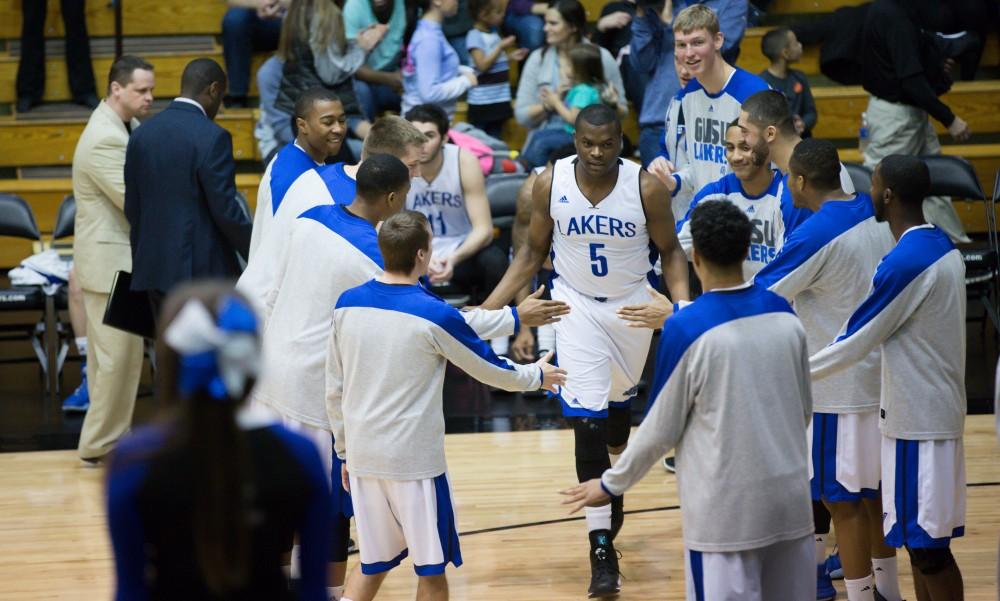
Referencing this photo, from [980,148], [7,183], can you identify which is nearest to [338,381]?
[7,183]

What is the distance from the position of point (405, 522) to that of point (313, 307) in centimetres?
88

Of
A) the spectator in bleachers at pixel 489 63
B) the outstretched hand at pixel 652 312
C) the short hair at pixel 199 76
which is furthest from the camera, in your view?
the spectator in bleachers at pixel 489 63

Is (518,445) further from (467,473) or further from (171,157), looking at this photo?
(171,157)

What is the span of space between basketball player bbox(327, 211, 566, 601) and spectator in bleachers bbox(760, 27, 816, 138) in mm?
5610

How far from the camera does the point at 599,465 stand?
5.29 meters

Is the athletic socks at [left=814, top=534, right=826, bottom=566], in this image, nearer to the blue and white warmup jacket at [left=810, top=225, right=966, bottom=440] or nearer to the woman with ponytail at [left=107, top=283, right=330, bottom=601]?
the blue and white warmup jacket at [left=810, top=225, right=966, bottom=440]

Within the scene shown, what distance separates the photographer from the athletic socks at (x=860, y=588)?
471 centimetres

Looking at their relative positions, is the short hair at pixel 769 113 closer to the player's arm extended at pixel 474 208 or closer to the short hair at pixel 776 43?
the player's arm extended at pixel 474 208

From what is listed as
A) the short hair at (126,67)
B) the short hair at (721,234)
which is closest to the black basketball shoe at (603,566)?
the short hair at (721,234)

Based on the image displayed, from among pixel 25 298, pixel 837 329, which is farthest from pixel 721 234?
pixel 25 298

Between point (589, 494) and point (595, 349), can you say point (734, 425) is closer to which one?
point (589, 494)

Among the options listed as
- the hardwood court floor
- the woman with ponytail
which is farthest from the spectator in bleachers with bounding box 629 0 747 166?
the woman with ponytail

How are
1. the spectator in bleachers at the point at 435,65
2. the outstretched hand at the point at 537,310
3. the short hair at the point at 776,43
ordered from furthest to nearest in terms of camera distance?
the spectator in bleachers at the point at 435,65 → the short hair at the point at 776,43 → the outstretched hand at the point at 537,310

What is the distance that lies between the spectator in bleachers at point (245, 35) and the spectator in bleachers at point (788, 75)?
371 centimetres
